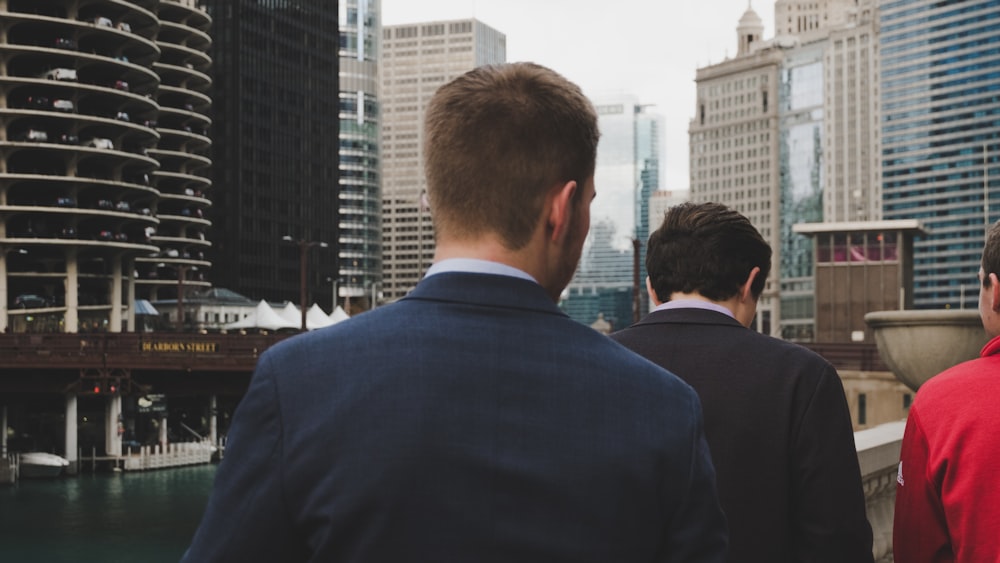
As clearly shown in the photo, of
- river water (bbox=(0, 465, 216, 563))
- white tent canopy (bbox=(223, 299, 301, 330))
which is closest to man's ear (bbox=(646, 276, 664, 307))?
river water (bbox=(0, 465, 216, 563))

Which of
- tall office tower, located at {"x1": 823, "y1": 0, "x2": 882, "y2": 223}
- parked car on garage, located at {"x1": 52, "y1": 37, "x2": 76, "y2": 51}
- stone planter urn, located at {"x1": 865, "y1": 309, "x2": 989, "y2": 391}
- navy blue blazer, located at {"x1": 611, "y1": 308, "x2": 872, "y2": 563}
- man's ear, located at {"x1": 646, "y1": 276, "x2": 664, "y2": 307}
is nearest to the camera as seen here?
navy blue blazer, located at {"x1": 611, "y1": 308, "x2": 872, "y2": 563}

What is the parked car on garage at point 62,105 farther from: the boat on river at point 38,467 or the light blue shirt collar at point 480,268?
the light blue shirt collar at point 480,268

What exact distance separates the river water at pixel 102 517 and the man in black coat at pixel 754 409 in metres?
36.0

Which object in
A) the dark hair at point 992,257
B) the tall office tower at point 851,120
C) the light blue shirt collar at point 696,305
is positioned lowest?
the light blue shirt collar at point 696,305

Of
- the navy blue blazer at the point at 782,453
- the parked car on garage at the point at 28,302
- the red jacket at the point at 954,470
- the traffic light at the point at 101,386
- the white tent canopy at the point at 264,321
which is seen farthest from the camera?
the parked car on garage at the point at 28,302

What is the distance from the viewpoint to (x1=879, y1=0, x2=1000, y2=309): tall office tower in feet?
590

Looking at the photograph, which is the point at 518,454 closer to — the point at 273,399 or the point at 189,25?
the point at 273,399

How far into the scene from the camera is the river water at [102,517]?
3966cm

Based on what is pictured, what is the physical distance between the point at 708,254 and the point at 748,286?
0.21 meters

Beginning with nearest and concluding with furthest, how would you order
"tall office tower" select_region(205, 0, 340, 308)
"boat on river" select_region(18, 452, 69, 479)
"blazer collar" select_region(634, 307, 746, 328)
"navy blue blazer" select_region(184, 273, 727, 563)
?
"navy blue blazer" select_region(184, 273, 727, 563), "blazer collar" select_region(634, 307, 746, 328), "boat on river" select_region(18, 452, 69, 479), "tall office tower" select_region(205, 0, 340, 308)

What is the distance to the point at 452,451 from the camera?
7.40ft

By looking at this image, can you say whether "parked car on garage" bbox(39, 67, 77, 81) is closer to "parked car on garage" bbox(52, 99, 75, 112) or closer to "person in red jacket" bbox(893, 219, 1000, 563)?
"parked car on garage" bbox(52, 99, 75, 112)

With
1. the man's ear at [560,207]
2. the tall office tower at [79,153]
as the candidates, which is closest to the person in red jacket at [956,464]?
the man's ear at [560,207]

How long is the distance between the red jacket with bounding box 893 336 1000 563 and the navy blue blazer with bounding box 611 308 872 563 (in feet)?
0.53
